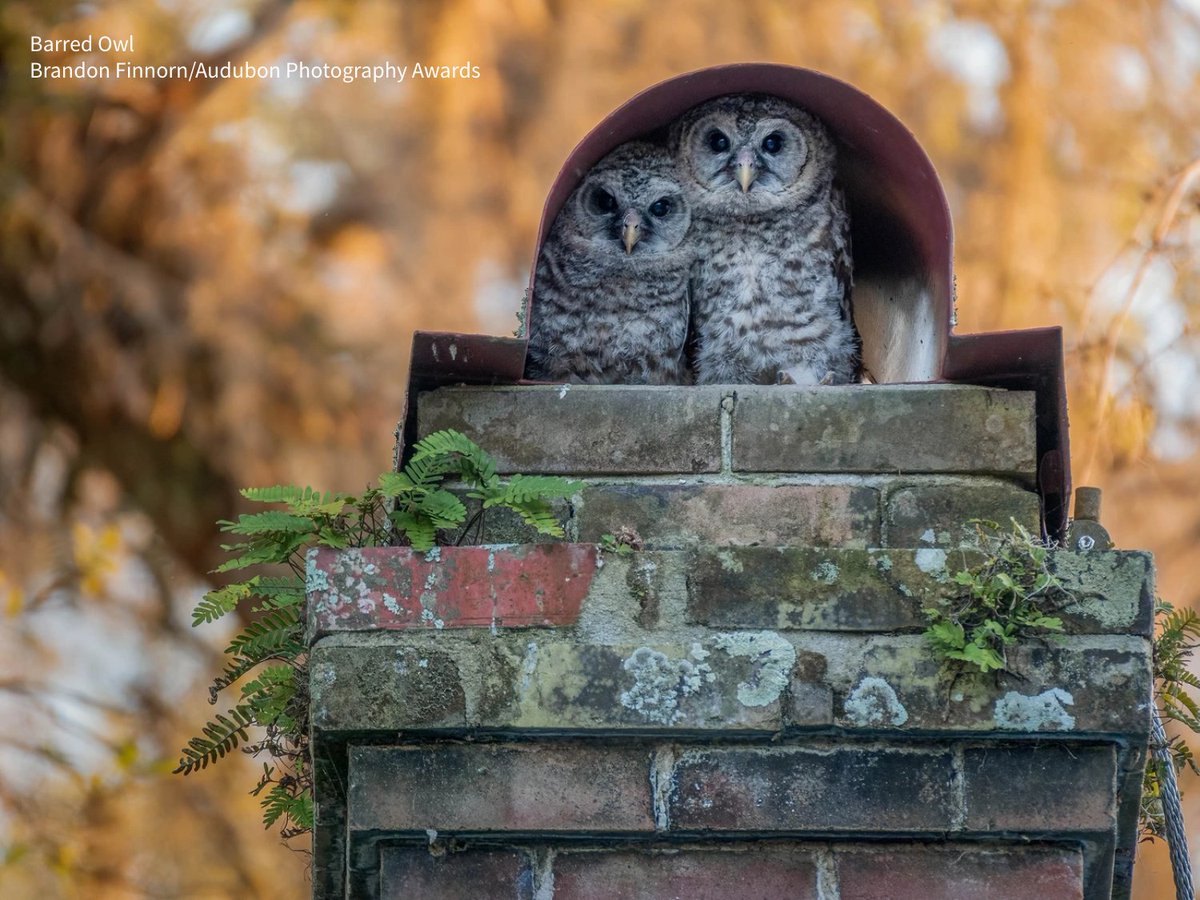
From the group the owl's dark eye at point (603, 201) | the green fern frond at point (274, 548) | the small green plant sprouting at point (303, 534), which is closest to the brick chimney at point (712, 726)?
the small green plant sprouting at point (303, 534)

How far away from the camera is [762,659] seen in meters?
1.73

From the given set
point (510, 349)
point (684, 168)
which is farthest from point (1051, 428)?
point (684, 168)

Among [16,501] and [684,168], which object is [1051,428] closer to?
[684,168]

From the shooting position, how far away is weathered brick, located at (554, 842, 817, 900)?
5.65 ft

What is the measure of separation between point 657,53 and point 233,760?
3136 millimetres

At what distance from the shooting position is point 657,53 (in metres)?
5.95

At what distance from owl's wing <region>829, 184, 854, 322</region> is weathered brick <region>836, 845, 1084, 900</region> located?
1.32 meters

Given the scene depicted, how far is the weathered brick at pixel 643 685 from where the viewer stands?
1.71m

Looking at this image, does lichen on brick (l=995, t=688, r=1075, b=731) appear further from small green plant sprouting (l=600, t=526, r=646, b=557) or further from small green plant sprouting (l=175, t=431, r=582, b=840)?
small green plant sprouting (l=175, t=431, r=582, b=840)

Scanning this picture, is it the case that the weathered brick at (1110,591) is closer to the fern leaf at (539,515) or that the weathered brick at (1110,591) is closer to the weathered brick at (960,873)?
the weathered brick at (960,873)

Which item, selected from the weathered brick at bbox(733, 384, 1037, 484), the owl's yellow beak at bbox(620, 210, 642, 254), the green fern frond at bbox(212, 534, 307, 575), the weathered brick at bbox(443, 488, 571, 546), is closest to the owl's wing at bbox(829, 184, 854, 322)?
the owl's yellow beak at bbox(620, 210, 642, 254)

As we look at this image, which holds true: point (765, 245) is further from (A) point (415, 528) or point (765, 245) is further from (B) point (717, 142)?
(A) point (415, 528)

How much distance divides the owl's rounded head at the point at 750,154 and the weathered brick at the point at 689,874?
150cm

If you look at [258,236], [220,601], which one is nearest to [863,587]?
[220,601]
